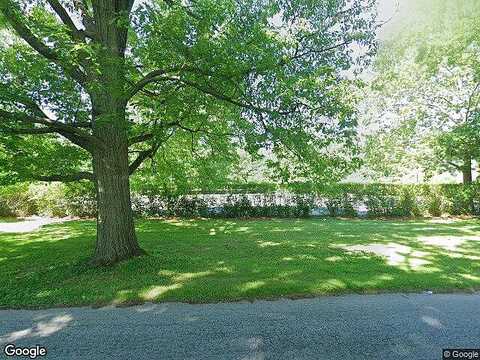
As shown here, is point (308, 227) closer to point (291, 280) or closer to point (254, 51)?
point (291, 280)

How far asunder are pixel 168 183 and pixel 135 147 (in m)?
2.02

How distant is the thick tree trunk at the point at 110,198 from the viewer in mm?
6207

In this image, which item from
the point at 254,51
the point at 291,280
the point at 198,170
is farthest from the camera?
the point at 198,170

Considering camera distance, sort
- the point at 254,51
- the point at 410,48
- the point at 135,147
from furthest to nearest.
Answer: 1. the point at 410,48
2. the point at 135,147
3. the point at 254,51

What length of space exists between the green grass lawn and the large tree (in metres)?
1.10

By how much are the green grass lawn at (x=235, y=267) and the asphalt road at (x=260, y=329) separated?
42 centimetres

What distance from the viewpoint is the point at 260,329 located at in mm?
3584

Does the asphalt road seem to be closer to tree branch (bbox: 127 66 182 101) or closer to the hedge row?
tree branch (bbox: 127 66 182 101)

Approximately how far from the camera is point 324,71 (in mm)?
5422

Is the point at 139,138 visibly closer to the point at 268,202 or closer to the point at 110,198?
the point at 110,198

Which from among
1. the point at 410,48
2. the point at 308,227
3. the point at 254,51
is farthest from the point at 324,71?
the point at 410,48

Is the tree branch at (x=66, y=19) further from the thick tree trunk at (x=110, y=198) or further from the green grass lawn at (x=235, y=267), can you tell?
the green grass lawn at (x=235, y=267)

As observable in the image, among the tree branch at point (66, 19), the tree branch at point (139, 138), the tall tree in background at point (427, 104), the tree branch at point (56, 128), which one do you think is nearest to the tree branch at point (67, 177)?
the tree branch at point (56, 128)
